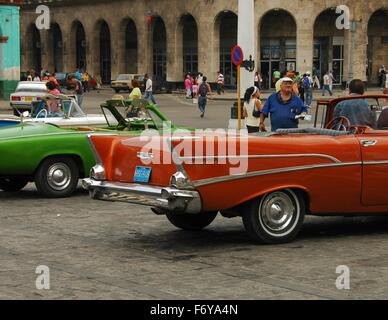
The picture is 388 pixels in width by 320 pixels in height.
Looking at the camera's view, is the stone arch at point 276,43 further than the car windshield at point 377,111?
Yes

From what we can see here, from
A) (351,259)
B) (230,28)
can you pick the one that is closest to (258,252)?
(351,259)

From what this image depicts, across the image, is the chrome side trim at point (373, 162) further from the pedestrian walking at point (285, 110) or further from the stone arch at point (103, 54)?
the stone arch at point (103, 54)

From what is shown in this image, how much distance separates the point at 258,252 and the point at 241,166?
0.84 metres

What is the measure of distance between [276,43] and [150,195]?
5679 cm

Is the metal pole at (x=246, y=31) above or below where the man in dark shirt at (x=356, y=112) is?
above

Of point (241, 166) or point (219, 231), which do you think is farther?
point (219, 231)

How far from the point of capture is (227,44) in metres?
66.5

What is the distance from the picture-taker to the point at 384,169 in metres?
8.89

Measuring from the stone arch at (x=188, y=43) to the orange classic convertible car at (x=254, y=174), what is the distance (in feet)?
192

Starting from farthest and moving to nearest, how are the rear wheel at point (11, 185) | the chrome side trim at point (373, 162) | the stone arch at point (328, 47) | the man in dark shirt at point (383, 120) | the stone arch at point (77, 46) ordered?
1. the stone arch at point (77, 46)
2. the stone arch at point (328, 47)
3. the rear wheel at point (11, 185)
4. the man in dark shirt at point (383, 120)
5. the chrome side trim at point (373, 162)

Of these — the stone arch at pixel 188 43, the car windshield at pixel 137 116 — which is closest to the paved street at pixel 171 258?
the car windshield at pixel 137 116

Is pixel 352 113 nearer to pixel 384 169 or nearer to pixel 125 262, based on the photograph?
pixel 384 169

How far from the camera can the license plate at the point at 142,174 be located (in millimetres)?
8445

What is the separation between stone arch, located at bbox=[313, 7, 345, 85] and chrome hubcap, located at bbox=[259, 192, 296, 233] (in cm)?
5526
